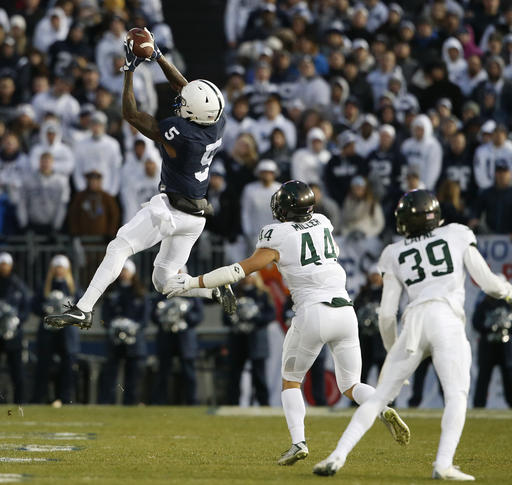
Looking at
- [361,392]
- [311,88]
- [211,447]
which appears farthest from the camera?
[311,88]

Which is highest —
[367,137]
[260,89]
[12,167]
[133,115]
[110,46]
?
[110,46]

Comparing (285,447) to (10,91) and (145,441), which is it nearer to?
(145,441)

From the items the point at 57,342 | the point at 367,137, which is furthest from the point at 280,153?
the point at 57,342

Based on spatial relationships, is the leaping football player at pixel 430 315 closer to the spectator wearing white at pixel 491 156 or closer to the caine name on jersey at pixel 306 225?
the caine name on jersey at pixel 306 225

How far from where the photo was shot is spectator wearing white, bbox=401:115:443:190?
51.2ft

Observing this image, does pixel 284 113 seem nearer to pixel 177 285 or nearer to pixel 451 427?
pixel 177 285

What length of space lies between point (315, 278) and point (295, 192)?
0.62 meters

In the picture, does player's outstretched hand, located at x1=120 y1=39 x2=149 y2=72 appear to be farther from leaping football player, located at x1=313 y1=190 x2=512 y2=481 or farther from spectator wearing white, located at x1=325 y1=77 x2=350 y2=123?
spectator wearing white, located at x1=325 y1=77 x2=350 y2=123

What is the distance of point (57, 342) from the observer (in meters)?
15.0

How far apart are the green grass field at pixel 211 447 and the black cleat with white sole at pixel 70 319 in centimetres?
97

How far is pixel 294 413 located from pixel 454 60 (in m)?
10.5

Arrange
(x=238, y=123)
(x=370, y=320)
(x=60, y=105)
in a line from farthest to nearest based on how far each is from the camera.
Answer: (x=60, y=105)
(x=238, y=123)
(x=370, y=320)

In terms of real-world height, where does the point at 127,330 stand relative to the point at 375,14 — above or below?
below

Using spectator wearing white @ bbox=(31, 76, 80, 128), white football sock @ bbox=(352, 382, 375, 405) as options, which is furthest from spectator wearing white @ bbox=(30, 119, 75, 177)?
white football sock @ bbox=(352, 382, 375, 405)
